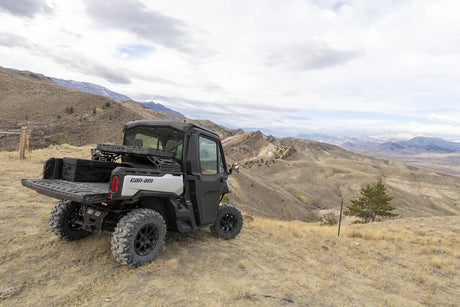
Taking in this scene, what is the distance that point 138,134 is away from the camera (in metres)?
6.43

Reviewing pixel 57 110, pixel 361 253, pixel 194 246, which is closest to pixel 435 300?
pixel 361 253

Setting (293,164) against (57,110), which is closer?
(57,110)

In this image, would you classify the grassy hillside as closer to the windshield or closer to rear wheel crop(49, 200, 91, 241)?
the windshield

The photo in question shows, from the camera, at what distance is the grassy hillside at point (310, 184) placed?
4362 centimetres

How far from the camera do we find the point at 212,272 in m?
5.09

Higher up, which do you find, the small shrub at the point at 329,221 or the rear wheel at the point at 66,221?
the rear wheel at the point at 66,221

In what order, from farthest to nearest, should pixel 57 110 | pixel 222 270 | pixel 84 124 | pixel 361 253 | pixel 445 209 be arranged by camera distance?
pixel 445 209
pixel 57 110
pixel 84 124
pixel 361 253
pixel 222 270

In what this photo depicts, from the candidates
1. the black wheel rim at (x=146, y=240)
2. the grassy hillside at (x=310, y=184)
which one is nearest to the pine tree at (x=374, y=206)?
the grassy hillside at (x=310, y=184)

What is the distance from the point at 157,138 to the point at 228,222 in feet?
10.2

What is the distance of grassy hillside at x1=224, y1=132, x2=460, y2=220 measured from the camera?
143ft

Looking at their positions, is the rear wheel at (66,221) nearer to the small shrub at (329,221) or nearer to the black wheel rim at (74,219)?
the black wheel rim at (74,219)

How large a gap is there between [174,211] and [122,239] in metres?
1.19

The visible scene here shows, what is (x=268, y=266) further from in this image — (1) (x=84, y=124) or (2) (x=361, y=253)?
(1) (x=84, y=124)

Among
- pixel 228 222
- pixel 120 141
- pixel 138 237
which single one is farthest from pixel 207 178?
pixel 120 141
